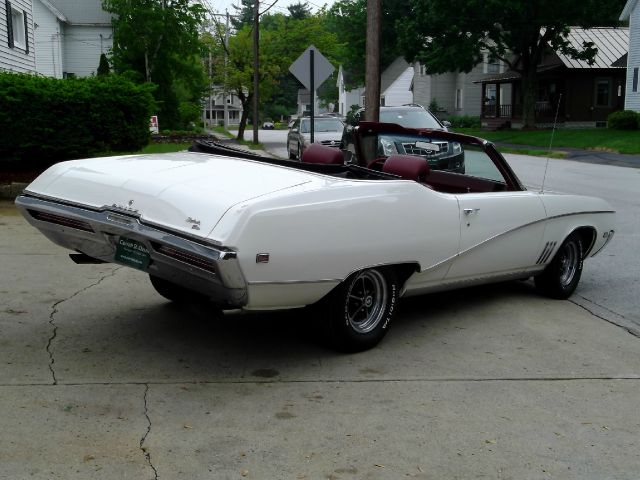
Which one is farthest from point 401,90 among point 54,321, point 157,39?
point 54,321

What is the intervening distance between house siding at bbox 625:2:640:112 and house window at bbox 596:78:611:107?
9008mm

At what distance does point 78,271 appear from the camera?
758cm

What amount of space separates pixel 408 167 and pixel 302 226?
1.29 metres

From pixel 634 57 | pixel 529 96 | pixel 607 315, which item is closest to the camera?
pixel 607 315

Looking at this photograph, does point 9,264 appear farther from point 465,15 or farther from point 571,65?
point 571,65

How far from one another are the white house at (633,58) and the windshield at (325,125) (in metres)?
20.1

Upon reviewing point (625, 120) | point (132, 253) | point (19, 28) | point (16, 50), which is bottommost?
point (132, 253)

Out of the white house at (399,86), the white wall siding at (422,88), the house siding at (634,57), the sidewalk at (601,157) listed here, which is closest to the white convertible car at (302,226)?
the sidewalk at (601,157)

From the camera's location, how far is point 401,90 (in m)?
77.9

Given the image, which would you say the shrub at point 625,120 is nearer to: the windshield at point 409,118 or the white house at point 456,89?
the white house at point 456,89

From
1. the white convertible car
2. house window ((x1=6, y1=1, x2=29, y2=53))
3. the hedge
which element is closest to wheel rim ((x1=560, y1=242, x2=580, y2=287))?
the white convertible car

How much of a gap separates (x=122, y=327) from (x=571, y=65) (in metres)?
47.2

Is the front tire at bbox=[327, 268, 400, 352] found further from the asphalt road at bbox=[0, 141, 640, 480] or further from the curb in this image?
the curb

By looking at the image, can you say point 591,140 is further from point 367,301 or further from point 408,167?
point 367,301
